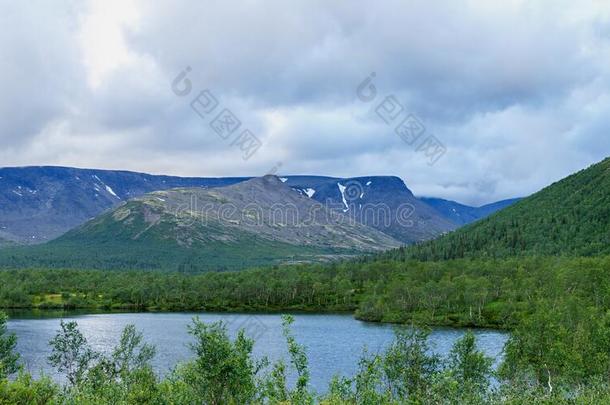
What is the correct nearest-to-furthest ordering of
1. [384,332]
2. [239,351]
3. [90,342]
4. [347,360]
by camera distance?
[239,351] → [347,360] → [90,342] → [384,332]

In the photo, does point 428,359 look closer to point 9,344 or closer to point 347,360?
point 347,360

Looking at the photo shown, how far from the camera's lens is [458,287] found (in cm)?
19950

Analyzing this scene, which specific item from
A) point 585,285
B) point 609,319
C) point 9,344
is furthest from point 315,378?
point 585,285

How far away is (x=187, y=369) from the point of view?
4706cm

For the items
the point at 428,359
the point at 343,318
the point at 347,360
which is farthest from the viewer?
the point at 343,318

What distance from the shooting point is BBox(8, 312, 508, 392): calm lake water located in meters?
116

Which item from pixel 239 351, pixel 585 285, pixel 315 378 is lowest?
pixel 315 378

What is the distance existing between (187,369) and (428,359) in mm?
35372

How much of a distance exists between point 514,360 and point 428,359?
15804 mm

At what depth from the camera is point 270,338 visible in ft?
495

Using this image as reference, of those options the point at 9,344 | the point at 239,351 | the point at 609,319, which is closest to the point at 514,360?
the point at 609,319

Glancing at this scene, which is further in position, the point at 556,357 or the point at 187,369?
the point at 556,357

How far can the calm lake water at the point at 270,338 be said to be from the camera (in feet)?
380

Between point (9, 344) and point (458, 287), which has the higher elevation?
point (458, 287)
